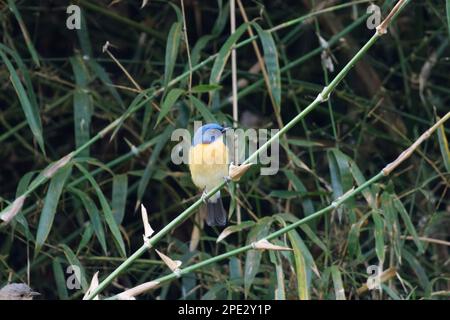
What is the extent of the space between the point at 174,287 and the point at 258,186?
56 cm

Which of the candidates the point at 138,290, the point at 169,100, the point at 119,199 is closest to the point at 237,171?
the point at 138,290

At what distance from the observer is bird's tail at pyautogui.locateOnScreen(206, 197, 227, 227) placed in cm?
317

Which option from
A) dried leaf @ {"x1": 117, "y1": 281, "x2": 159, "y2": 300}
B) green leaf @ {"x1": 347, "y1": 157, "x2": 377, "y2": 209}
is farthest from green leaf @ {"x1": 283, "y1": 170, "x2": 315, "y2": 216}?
dried leaf @ {"x1": 117, "y1": 281, "x2": 159, "y2": 300}

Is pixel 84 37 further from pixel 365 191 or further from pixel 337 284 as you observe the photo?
pixel 337 284

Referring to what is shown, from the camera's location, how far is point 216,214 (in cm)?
320

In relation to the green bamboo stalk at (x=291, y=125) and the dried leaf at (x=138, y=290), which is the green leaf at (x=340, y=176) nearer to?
the green bamboo stalk at (x=291, y=125)

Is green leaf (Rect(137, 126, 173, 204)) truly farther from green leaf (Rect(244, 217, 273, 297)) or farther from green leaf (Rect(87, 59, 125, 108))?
green leaf (Rect(244, 217, 273, 297))

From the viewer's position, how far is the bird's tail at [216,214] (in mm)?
3168

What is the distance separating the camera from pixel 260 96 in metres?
4.23

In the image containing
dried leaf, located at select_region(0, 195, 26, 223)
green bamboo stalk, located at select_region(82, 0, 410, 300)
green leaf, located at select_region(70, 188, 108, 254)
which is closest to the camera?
green bamboo stalk, located at select_region(82, 0, 410, 300)

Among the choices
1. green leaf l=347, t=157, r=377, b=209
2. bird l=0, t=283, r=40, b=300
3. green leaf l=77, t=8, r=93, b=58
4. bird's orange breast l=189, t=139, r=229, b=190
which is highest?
green leaf l=77, t=8, r=93, b=58

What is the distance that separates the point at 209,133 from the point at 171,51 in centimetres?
32
